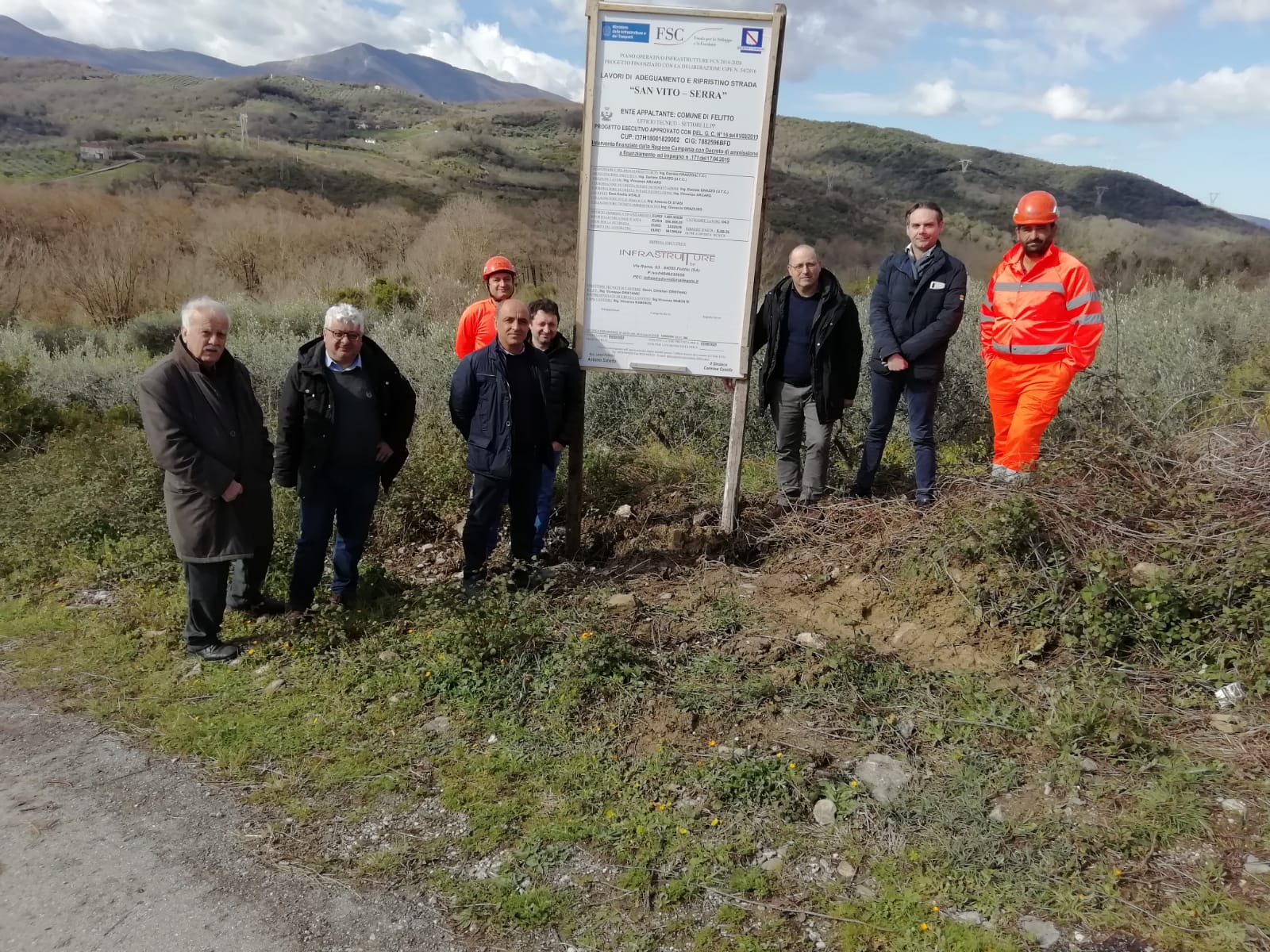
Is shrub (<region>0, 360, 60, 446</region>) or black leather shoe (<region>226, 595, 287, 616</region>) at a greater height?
shrub (<region>0, 360, 60, 446</region>)

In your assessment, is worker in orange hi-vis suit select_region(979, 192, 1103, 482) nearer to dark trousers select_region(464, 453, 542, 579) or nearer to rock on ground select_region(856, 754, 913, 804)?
rock on ground select_region(856, 754, 913, 804)

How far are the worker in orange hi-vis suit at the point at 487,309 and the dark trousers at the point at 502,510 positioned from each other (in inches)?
41.9

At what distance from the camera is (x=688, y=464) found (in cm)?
657

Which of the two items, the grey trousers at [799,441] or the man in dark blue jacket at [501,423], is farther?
the grey trousers at [799,441]

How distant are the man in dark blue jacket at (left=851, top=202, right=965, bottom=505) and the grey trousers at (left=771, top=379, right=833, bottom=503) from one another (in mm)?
405

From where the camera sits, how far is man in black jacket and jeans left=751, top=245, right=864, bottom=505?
4953 millimetres

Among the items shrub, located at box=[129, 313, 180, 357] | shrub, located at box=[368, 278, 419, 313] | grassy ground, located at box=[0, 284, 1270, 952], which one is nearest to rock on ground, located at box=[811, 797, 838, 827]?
grassy ground, located at box=[0, 284, 1270, 952]

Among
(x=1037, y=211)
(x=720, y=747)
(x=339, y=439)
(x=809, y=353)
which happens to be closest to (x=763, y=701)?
(x=720, y=747)

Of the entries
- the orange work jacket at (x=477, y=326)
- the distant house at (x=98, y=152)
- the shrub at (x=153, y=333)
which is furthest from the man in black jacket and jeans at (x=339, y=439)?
the distant house at (x=98, y=152)

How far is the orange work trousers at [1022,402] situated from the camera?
482 cm

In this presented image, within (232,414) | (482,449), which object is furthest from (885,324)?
(232,414)

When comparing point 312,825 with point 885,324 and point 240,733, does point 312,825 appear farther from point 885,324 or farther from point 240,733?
point 885,324

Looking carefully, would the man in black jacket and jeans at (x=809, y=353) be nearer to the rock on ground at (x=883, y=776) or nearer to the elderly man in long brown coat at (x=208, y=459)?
the rock on ground at (x=883, y=776)

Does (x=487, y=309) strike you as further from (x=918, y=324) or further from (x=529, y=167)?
(x=529, y=167)
